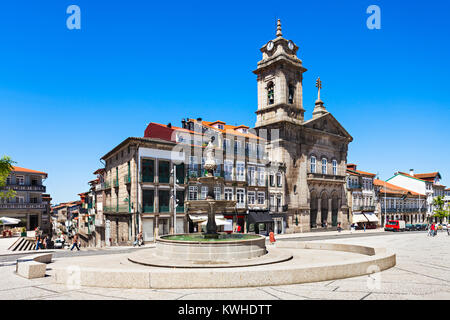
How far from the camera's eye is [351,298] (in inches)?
352

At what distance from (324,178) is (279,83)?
15745 millimetres

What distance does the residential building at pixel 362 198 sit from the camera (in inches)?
2276

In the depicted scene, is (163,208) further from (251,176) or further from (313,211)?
(313,211)

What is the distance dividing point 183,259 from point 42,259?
7213mm

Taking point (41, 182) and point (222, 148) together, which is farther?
point (41, 182)

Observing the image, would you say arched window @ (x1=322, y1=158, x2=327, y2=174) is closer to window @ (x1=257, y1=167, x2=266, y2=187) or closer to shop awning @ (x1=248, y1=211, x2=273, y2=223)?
window @ (x1=257, y1=167, x2=266, y2=187)

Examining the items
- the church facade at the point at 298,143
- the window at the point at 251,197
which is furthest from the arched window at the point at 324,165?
the window at the point at 251,197

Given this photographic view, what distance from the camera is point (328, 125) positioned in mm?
54438

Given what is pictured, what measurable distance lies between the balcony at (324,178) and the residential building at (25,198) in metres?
39.8

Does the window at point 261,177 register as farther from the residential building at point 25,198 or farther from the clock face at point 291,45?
the residential building at point 25,198

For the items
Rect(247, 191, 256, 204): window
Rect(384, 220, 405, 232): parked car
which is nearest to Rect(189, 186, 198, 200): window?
Rect(247, 191, 256, 204): window

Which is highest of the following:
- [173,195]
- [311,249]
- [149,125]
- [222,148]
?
[149,125]
